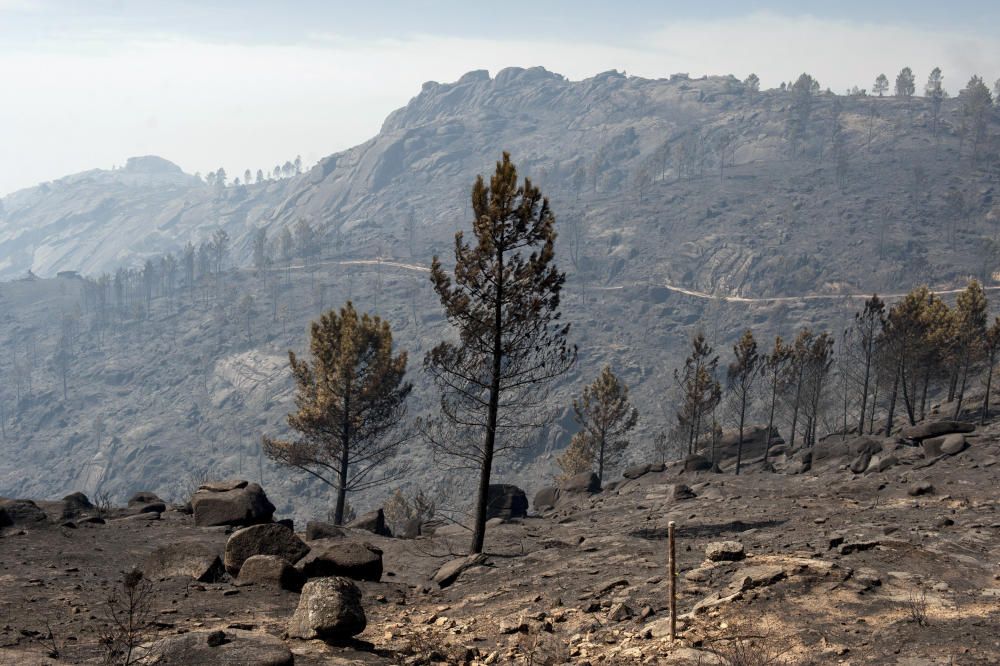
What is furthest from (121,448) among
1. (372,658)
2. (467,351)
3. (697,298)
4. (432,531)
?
(372,658)

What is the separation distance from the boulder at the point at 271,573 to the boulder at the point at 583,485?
31.0 metres

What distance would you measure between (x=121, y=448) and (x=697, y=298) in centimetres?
13613

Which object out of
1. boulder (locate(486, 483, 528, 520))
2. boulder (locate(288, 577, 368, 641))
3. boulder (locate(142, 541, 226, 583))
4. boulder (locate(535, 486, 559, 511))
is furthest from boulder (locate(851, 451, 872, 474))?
boulder (locate(288, 577, 368, 641))

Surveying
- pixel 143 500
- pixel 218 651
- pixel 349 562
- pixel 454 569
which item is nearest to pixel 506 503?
pixel 143 500

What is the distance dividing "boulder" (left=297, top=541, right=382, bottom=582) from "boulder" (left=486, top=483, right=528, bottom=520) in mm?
19614

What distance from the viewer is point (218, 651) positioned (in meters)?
11.7

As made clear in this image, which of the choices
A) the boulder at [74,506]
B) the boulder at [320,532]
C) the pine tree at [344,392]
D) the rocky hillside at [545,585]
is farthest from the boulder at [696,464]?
the boulder at [74,506]

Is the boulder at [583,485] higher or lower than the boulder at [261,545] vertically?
lower

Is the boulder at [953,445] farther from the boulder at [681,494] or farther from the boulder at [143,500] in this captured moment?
the boulder at [143,500]

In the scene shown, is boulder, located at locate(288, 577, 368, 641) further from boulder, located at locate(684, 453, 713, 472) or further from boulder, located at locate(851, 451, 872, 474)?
boulder, located at locate(684, 453, 713, 472)

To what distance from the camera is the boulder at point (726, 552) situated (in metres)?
17.4

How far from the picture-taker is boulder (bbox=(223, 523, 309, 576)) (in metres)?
20.1

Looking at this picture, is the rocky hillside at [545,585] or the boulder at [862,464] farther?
the boulder at [862,464]

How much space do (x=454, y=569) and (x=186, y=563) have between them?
7.19 metres
